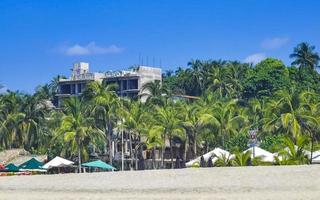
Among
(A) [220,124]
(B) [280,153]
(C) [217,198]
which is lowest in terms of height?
(C) [217,198]

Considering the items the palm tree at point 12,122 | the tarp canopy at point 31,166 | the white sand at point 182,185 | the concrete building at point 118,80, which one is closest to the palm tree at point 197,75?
the concrete building at point 118,80

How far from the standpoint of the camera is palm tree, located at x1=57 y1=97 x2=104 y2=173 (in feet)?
191

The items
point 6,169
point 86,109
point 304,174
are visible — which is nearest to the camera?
point 304,174

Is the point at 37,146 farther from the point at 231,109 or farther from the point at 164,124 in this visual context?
the point at 231,109

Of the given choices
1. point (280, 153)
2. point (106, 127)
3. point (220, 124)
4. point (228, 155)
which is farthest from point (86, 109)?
point (280, 153)

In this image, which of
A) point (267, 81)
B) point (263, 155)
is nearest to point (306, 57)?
point (267, 81)

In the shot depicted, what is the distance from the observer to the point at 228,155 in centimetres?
4112

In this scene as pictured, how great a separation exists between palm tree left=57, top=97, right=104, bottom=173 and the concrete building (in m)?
26.5

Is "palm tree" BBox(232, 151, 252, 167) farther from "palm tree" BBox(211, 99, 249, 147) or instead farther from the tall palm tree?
"palm tree" BBox(211, 99, 249, 147)

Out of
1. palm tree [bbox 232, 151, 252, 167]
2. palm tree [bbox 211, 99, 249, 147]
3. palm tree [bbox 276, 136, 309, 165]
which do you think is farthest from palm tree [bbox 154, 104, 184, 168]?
palm tree [bbox 276, 136, 309, 165]

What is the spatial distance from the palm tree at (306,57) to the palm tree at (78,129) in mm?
44739

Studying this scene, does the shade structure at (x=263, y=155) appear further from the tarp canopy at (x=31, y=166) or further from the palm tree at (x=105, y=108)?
the palm tree at (x=105, y=108)

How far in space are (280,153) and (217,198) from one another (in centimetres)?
1243

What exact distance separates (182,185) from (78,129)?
104 ft
